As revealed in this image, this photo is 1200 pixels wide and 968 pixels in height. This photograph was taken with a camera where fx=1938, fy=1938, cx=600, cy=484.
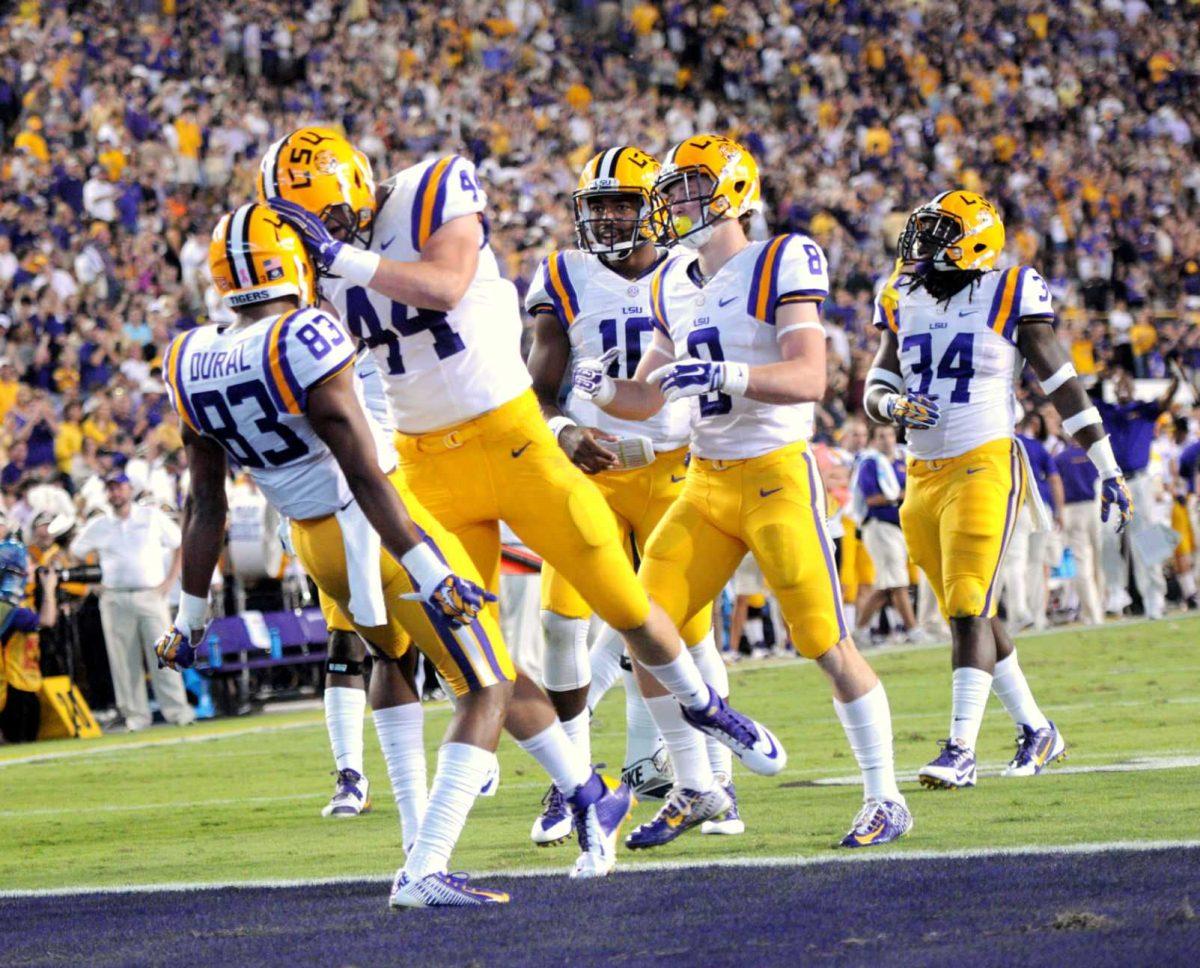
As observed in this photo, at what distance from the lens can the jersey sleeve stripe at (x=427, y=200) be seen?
502 cm

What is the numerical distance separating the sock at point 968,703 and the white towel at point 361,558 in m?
2.69

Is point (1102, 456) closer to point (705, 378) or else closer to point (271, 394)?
point (705, 378)

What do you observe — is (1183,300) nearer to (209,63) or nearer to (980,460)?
(209,63)

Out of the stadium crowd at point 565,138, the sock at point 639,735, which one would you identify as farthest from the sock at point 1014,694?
the stadium crowd at point 565,138

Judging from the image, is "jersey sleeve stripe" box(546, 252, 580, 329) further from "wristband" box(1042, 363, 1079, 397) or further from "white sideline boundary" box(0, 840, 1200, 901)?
"white sideline boundary" box(0, 840, 1200, 901)

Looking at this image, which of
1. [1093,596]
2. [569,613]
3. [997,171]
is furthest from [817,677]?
[997,171]

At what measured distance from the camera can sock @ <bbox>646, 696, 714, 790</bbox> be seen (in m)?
5.68

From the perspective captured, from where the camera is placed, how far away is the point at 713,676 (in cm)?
641

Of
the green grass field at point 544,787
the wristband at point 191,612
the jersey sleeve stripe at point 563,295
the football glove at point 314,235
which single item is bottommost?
the green grass field at point 544,787

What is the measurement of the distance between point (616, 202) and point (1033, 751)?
253cm

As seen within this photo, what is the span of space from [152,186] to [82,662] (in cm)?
582

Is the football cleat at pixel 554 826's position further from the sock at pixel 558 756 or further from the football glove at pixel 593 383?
the football glove at pixel 593 383

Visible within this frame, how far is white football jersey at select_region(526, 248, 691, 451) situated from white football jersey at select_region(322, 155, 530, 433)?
3.56 feet

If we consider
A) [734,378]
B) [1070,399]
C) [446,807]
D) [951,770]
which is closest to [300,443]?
[446,807]
